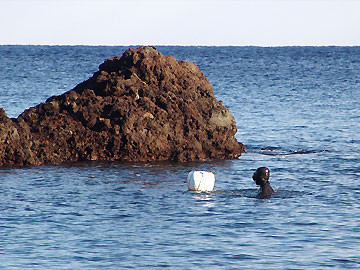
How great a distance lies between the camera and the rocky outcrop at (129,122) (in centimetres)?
2506

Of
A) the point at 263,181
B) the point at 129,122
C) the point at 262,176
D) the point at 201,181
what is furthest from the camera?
the point at 129,122

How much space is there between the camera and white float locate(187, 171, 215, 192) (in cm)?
2039

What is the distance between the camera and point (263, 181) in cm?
2034

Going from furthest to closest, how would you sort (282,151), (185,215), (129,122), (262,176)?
(282,151), (129,122), (262,176), (185,215)

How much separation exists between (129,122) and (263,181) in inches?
258

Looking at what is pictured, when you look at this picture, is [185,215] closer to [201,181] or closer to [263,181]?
[201,181]

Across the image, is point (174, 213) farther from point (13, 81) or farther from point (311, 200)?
point (13, 81)

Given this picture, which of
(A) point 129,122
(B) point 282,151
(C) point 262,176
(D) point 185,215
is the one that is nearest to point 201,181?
(C) point 262,176

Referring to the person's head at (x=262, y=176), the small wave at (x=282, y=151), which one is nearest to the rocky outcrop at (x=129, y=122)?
the small wave at (x=282, y=151)

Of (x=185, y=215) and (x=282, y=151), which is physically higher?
(x=185, y=215)

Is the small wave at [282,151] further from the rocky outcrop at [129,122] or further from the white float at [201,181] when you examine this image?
the white float at [201,181]

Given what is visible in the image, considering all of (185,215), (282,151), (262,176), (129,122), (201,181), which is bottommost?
(282,151)

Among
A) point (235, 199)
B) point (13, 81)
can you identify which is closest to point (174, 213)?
point (235, 199)

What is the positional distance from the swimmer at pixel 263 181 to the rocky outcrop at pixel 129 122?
5.70 metres
